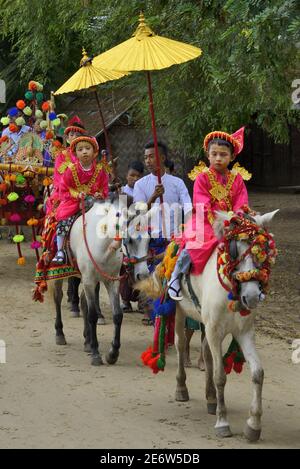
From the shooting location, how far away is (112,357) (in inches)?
359

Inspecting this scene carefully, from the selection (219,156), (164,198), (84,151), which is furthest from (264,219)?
(84,151)

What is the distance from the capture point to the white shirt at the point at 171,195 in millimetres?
9141

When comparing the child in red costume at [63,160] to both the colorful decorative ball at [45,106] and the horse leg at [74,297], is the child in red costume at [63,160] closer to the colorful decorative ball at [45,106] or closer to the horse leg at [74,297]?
the colorful decorative ball at [45,106]

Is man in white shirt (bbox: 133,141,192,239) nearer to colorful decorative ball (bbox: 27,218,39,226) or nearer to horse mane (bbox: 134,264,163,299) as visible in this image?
horse mane (bbox: 134,264,163,299)

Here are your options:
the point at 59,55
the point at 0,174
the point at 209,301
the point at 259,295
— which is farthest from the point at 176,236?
the point at 59,55

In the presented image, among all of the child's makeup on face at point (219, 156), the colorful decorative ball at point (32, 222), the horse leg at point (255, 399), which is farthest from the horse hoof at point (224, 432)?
the colorful decorative ball at point (32, 222)

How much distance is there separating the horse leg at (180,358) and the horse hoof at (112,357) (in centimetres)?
141

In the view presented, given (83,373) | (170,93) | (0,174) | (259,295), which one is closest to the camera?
(259,295)

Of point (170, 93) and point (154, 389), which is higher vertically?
point (170, 93)

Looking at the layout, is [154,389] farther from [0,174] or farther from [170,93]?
[170,93]

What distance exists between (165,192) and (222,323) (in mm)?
2894

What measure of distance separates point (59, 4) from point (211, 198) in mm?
9071

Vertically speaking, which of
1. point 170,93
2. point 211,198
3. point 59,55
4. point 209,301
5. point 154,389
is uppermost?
point 59,55

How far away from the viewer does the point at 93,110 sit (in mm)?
22094
